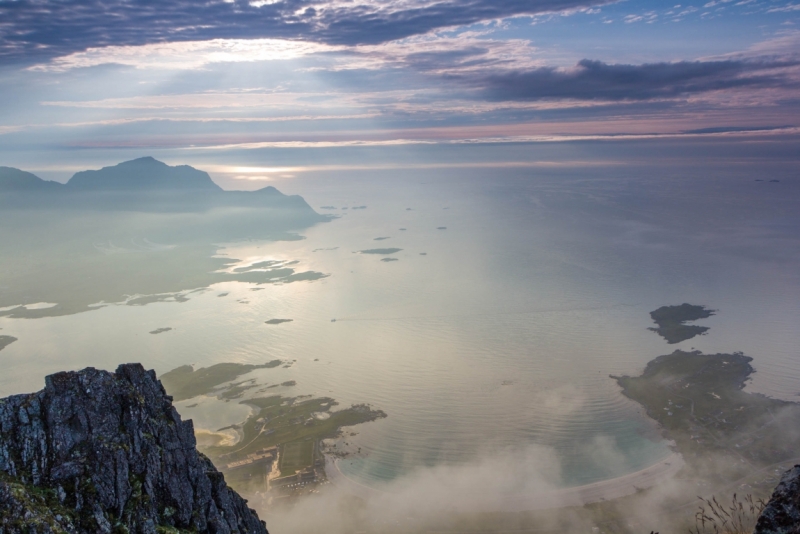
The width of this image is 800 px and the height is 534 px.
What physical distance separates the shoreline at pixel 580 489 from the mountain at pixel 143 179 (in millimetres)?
169546

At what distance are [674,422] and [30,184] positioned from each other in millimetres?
202100

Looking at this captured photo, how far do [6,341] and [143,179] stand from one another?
148 m

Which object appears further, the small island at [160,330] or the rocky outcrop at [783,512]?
the small island at [160,330]

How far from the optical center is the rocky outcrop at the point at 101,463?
1251cm

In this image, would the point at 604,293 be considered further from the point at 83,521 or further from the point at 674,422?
the point at 83,521

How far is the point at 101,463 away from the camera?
13.8 m

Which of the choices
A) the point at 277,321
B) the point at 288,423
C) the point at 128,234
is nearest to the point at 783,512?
the point at 288,423

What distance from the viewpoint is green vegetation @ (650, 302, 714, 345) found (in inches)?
2362

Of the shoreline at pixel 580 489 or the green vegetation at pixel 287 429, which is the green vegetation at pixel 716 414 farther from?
the green vegetation at pixel 287 429

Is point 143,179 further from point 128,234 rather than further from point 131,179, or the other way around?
point 128,234

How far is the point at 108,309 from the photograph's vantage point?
7544 cm

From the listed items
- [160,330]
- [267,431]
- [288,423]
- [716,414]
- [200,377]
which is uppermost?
[716,414]

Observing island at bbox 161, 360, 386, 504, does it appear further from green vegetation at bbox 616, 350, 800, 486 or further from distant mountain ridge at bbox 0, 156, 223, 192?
distant mountain ridge at bbox 0, 156, 223, 192

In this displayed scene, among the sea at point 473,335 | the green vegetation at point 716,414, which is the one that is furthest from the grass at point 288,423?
the green vegetation at point 716,414
